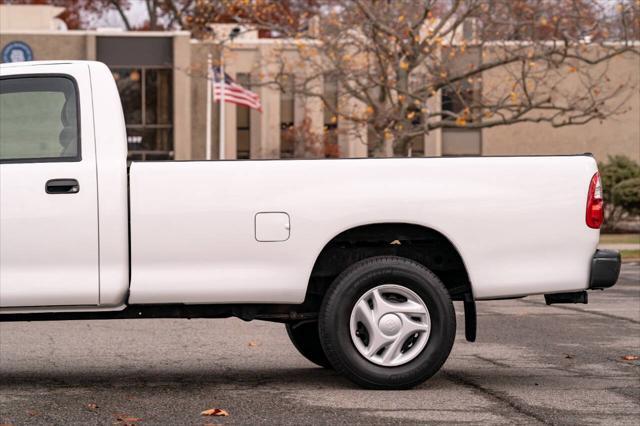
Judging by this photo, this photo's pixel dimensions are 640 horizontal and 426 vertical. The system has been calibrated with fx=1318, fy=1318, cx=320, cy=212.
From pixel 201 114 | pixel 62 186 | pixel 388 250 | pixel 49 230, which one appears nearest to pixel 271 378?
pixel 388 250

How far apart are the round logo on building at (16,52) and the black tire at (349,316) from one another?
44266 millimetres

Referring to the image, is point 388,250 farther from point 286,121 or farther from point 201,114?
point 286,121

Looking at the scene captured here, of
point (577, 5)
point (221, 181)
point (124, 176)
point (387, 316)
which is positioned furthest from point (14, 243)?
point (577, 5)

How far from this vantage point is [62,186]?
7.96 m

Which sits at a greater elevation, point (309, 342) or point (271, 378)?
point (309, 342)

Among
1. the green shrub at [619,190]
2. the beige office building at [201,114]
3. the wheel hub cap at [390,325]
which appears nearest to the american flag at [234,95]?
the green shrub at [619,190]

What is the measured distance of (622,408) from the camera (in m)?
7.44

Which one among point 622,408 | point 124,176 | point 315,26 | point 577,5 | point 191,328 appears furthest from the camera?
point 315,26

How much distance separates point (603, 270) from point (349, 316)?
1.65 m

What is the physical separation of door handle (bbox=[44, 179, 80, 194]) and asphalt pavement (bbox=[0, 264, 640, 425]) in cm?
122

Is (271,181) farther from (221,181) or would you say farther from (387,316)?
(387,316)

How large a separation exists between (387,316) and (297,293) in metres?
0.57

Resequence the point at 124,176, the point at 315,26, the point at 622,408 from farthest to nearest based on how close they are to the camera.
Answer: the point at 315,26
the point at 124,176
the point at 622,408

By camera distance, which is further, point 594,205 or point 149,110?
point 149,110
